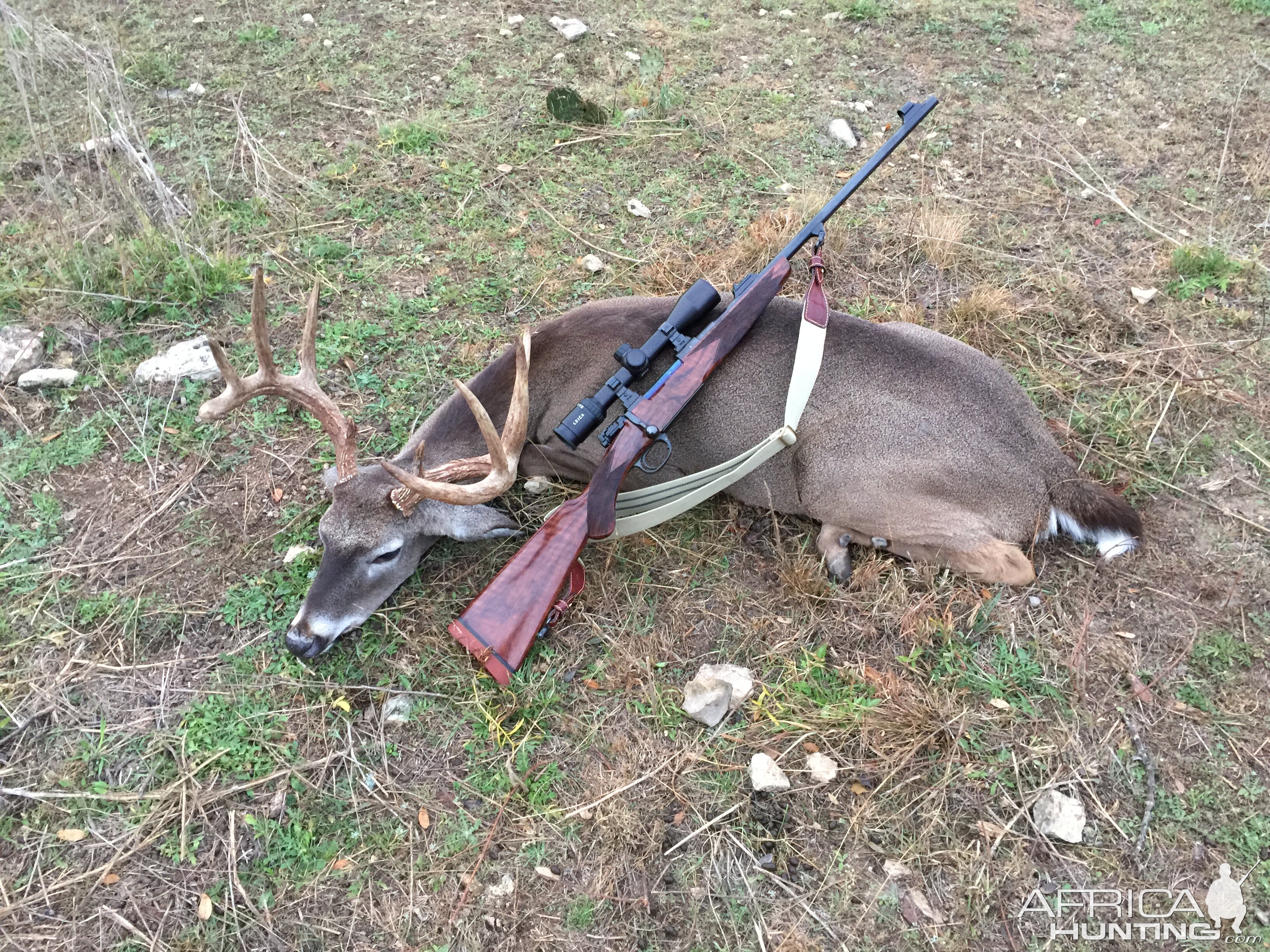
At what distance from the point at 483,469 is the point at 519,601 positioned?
77cm

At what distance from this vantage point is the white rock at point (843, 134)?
6.77 m

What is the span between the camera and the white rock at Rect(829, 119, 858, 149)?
677cm

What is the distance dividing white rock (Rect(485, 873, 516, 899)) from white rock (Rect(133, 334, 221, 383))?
3.42m

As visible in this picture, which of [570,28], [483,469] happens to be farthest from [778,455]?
[570,28]

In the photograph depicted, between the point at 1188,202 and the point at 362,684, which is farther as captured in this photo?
the point at 1188,202

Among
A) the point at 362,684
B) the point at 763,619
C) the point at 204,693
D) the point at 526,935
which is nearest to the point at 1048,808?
the point at 763,619

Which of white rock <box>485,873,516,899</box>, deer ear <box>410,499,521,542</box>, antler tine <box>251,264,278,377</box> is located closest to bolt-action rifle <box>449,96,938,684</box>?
deer ear <box>410,499,521,542</box>

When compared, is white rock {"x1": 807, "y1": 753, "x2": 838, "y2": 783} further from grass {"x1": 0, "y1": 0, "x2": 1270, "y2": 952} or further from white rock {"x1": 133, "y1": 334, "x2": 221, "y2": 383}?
white rock {"x1": 133, "y1": 334, "x2": 221, "y2": 383}

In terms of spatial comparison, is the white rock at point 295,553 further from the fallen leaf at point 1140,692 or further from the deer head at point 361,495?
the fallen leaf at point 1140,692

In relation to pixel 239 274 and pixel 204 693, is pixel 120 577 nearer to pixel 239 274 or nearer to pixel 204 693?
pixel 204 693

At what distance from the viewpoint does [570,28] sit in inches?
310

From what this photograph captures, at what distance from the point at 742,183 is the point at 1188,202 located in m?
3.40

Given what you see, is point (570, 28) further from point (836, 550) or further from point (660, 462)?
point (836, 550)

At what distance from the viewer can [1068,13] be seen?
8.27 metres
